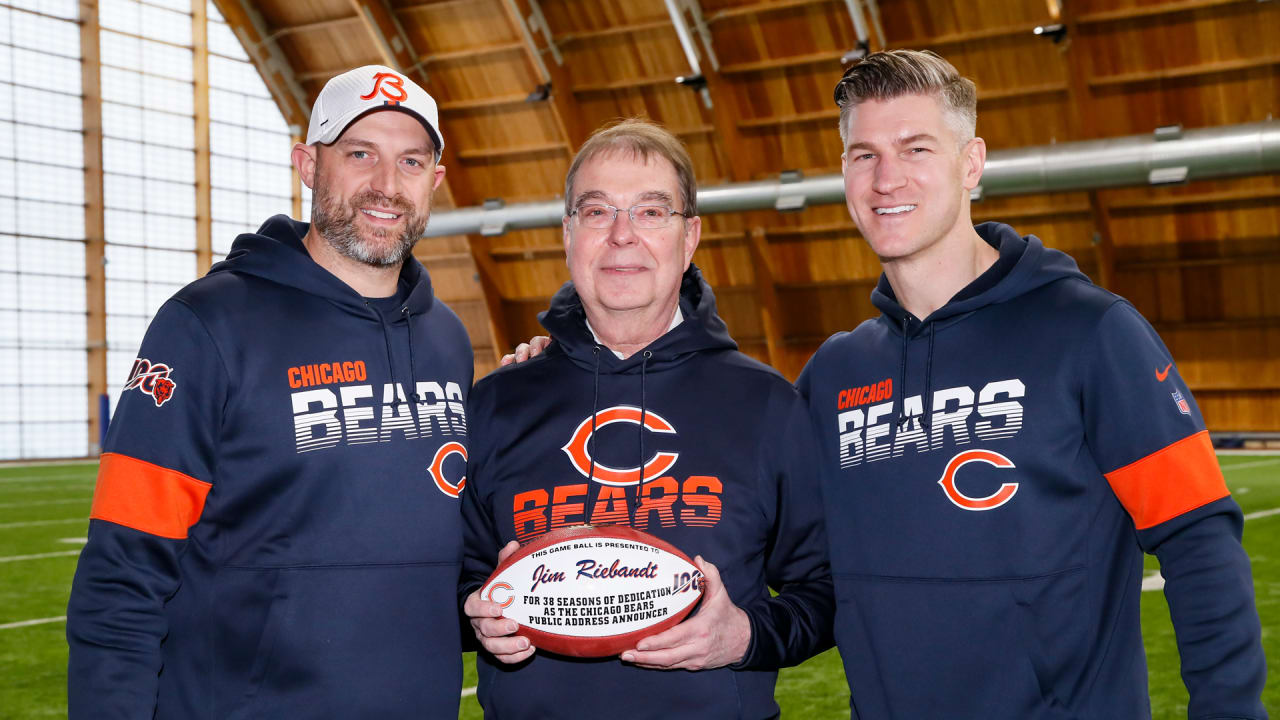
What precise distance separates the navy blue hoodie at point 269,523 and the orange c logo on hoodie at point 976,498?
1252mm

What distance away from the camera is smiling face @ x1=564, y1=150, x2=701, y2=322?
266 centimetres

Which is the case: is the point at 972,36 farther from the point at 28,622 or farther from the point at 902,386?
the point at 902,386

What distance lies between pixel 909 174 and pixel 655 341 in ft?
2.48

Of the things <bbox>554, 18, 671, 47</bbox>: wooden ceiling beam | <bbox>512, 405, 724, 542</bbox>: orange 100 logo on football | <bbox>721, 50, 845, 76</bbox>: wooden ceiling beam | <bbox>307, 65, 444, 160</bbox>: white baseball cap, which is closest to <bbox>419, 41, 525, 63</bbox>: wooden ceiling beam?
<bbox>554, 18, 671, 47</bbox>: wooden ceiling beam

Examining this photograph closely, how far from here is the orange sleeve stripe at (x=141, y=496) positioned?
7.93 ft

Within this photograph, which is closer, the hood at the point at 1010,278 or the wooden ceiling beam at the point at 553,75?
the hood at the point at 1010,278

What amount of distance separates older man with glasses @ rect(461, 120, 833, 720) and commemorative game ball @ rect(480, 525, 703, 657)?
64 mm

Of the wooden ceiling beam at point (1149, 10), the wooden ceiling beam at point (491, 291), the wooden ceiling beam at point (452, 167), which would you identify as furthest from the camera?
the wooden ceiling beam at point (491, 291)

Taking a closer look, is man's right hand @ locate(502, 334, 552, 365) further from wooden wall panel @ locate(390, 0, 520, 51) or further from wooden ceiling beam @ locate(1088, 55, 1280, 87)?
wooden wall panel @ locate(390, 0, 520, 51)

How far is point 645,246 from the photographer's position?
8.71 ft

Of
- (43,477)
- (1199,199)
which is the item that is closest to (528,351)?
(43,477)

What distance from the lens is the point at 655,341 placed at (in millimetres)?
2746

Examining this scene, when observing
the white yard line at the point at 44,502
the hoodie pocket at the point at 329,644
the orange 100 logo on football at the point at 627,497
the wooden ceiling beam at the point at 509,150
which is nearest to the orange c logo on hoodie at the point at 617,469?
the orange 100 logo on football at the point at 627,497

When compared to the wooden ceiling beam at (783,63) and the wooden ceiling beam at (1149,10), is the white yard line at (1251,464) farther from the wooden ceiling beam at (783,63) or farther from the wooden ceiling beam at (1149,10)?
the wooden ceiling beam at (783,63)
